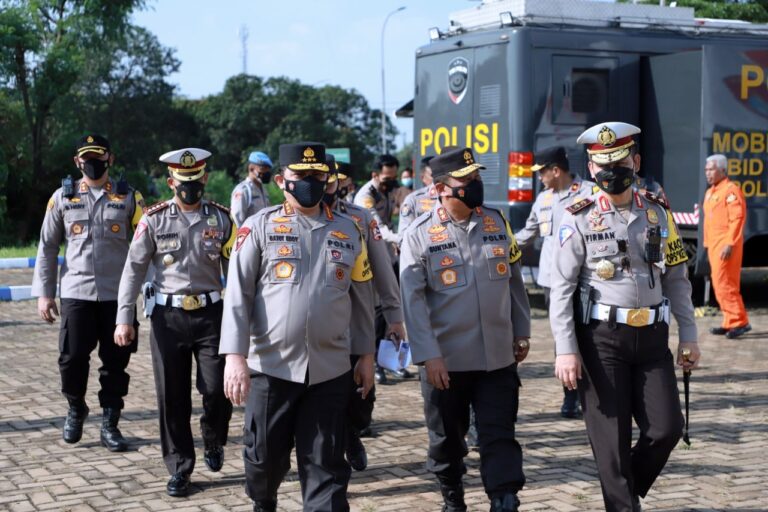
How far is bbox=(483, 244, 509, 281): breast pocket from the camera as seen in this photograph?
17.1 feet

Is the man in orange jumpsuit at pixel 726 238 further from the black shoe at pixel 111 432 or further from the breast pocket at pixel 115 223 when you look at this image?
the black shoe at pixel 111 432

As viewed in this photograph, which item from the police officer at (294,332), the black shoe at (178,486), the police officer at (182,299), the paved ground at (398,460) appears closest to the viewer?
the police officer at (294,332)

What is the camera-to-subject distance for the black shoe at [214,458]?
6.24 m

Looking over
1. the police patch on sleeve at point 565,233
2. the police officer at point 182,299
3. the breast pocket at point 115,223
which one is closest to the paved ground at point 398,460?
the police officer at point 182,299

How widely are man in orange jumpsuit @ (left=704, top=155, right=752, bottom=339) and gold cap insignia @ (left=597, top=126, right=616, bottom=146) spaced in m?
6.91

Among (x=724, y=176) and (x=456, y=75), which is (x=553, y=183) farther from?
(x=456, y=75)

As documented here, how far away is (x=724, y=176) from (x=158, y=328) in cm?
758

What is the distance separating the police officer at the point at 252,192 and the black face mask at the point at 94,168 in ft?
11.5

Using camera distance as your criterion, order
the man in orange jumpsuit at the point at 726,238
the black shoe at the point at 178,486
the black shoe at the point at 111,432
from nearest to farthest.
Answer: the black shoe at the point at 178,486, the black shoe at the point at 111,432, the man in orange jumpsuit at the point at 726,238

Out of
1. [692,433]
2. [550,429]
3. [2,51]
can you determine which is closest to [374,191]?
[550,429]

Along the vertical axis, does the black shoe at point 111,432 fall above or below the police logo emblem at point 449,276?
below

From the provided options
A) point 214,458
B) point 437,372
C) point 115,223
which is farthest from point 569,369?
point 115,223

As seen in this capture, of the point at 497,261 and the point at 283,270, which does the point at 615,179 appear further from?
the point at 283,270

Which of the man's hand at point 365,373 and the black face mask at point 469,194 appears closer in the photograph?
the man's hand at point 365,373
